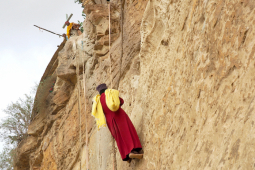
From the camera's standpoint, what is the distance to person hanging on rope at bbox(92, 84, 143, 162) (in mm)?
5520

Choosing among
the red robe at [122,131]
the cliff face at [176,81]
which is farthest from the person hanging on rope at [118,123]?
the cliff face at [176,81]

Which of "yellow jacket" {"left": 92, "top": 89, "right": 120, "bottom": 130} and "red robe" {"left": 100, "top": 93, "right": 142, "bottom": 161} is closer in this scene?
"red robe" {"left": 100, "top": 93, "right": 142, "bottom": 161}

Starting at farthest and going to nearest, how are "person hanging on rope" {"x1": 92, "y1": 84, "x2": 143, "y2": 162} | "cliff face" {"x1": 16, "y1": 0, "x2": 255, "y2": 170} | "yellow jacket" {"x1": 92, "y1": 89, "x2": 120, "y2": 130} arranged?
"yellow jacket" {"x1": 92, "y1": 89, "x2": 120, "y2": 130}
"person hanging on rope" {"x1": 92, "y1": 84, "x2": 143, "y2": 162}
"cliff face" {"x1": 16, "y1": 0, "x2": 255, "y2": 170}

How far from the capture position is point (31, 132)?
11789mm

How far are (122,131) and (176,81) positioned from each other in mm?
1551

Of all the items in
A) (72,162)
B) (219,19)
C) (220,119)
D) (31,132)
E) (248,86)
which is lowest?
(72,162)

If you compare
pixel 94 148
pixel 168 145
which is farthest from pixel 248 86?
pixel 94 148

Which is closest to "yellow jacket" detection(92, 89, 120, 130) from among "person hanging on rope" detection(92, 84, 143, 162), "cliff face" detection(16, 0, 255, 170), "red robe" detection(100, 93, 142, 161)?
"person hanging on rope" detection(92, 84, 143, 162)

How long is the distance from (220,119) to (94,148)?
5.63 metres

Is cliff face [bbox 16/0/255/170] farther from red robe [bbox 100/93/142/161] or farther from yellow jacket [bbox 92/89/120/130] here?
yellow jacket [bbox 92/89/120/130]

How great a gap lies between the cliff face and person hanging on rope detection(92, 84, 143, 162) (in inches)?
7.5

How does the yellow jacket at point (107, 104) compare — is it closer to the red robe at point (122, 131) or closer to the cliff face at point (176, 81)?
the red robe at point (122, 131)

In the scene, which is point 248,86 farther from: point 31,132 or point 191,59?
point 31,132

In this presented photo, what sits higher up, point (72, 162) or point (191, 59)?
point (191, 59)
